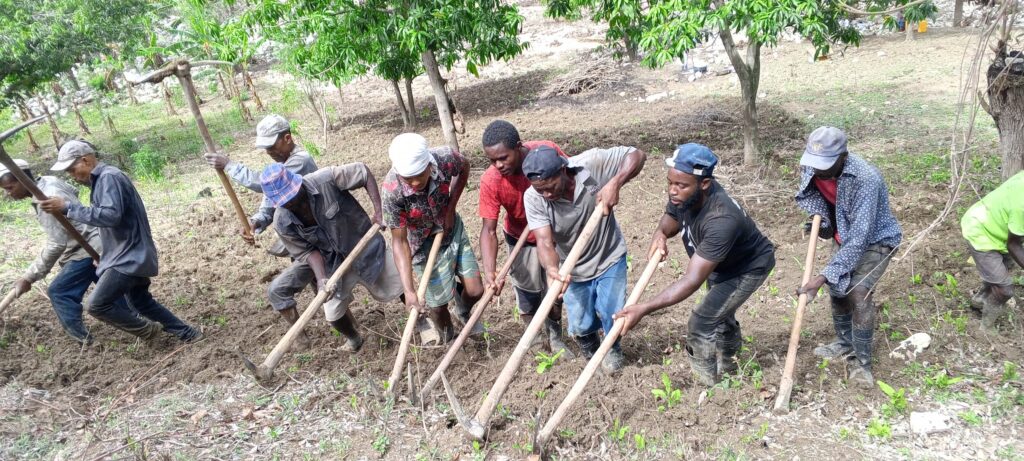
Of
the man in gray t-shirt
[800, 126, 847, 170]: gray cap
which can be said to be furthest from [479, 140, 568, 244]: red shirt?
[800, 126, 847, 170]: gray cap

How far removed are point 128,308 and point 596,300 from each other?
365 centimetres

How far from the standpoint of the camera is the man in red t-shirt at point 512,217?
10.6ft

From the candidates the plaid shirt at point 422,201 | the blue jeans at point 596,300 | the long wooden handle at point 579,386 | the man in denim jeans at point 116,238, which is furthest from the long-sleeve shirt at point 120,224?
A: the long wooden handle at point 579,386

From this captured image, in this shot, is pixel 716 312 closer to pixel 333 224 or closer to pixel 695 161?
pixel 695 161

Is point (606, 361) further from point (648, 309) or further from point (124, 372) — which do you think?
point (124, 372)

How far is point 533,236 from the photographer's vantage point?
3.76 meters

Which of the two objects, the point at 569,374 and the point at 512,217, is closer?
the point at 569,374

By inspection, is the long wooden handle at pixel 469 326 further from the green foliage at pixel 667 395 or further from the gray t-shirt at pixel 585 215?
the green foliage at pixel 667 395

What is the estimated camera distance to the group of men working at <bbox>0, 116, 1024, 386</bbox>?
3.02 meters

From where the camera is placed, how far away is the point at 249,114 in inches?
575

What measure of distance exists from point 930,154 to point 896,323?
3475mm

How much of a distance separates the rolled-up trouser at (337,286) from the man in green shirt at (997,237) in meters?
3.64

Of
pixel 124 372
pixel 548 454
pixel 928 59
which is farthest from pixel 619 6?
pixel 928 59

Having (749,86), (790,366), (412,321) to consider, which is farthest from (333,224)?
(749,86)
